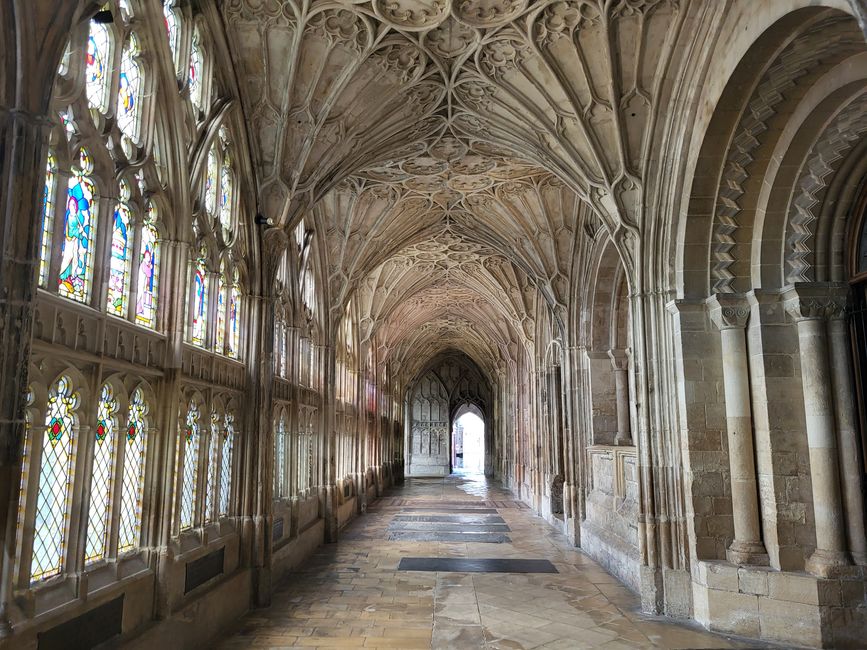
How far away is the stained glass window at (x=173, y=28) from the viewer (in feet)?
23.6

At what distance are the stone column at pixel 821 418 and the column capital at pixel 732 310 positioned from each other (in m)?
0.50

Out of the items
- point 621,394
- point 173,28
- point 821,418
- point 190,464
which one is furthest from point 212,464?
point 621,394

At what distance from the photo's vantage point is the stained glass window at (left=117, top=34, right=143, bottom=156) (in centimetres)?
609

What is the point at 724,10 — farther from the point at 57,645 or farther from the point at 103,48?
the point at 57,645

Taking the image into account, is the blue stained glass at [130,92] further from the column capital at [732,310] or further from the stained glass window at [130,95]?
the column capital at [732,310]

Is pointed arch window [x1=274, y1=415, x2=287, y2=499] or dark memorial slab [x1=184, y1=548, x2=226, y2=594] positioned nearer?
dark memorial slab [x1=184, y1=548, x2=226, y2=594]

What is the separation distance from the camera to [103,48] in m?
5.74

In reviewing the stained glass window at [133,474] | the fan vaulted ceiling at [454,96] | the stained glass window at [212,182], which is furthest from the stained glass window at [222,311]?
the stained glass window at [133,474]

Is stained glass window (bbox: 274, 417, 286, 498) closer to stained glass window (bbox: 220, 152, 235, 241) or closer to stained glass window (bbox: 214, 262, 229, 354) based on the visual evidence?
stained glass window (bbox: 214, 262, 229, 354)

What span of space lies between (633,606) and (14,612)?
24.7 feet

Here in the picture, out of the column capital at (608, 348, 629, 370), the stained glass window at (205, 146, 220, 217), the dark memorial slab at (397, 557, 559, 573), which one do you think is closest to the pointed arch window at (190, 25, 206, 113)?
the stained glass window at (205, 146, 220, 217)

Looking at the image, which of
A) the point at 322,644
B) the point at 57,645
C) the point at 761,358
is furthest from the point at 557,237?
the point at 57,645

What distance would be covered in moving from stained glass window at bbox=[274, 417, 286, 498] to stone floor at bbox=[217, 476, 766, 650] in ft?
4.87

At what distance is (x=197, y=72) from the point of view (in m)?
Answer: 8.00
